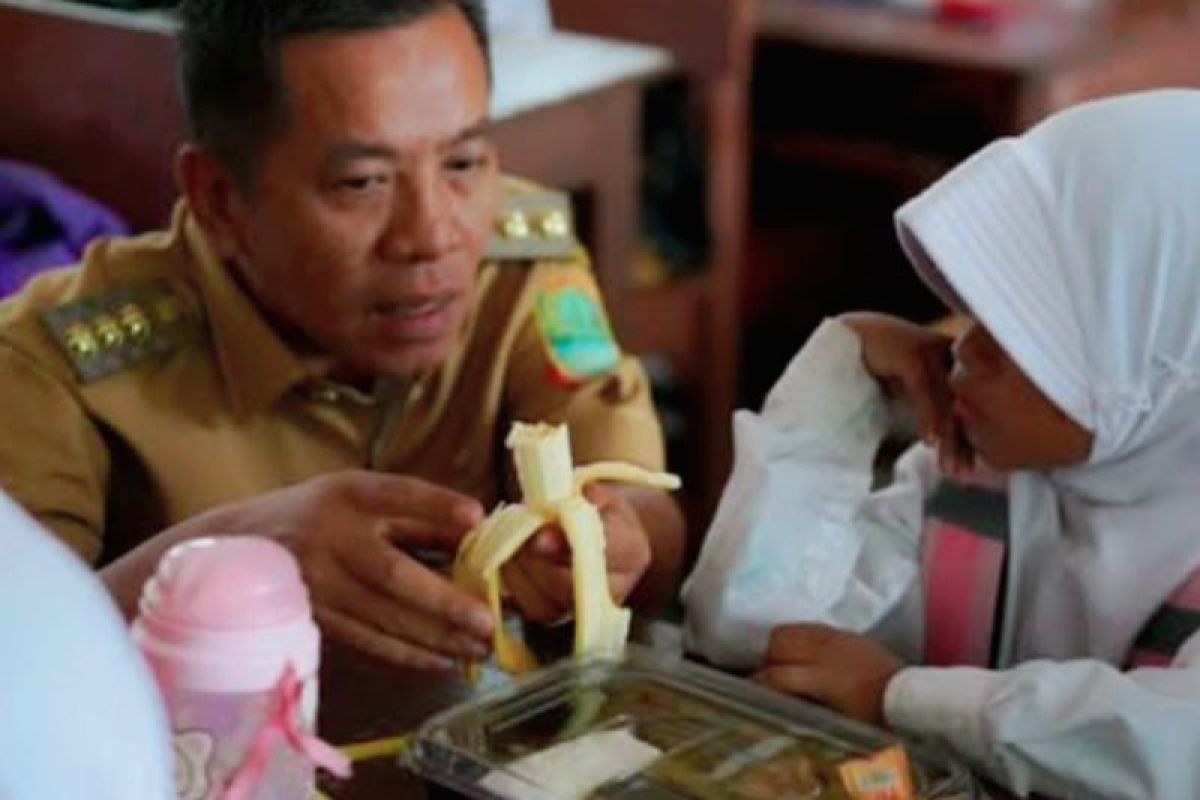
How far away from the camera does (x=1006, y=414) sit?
1398 millimetres

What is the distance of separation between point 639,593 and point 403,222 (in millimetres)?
295

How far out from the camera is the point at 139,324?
1.71m

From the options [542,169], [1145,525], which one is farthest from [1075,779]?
[542,169]

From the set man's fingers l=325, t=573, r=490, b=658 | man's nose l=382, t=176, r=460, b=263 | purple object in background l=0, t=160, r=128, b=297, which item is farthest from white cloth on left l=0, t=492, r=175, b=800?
purple object in background l=0, t=160, r=128, b=297

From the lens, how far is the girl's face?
1.38 m

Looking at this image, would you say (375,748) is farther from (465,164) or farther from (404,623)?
(465,164)

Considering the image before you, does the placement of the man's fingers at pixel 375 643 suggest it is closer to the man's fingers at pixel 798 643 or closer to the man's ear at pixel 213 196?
the man's fingers at pixel 798 643

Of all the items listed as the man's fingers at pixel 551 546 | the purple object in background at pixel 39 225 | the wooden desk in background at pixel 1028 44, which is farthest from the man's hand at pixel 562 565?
the wooden desk in background at pixel 1028 44

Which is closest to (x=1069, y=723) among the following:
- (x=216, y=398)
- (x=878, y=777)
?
(x=878, y=777)

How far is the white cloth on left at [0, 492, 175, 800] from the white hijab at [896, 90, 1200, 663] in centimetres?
71

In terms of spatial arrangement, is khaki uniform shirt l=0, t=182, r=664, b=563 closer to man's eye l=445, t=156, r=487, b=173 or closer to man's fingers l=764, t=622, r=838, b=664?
man's eye l=445, t=156, r=487, b=173

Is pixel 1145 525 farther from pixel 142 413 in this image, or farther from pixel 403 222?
pixel 142 413

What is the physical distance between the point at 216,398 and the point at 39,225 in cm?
69

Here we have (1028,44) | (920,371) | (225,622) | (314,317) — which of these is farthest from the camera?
(1028,44)
